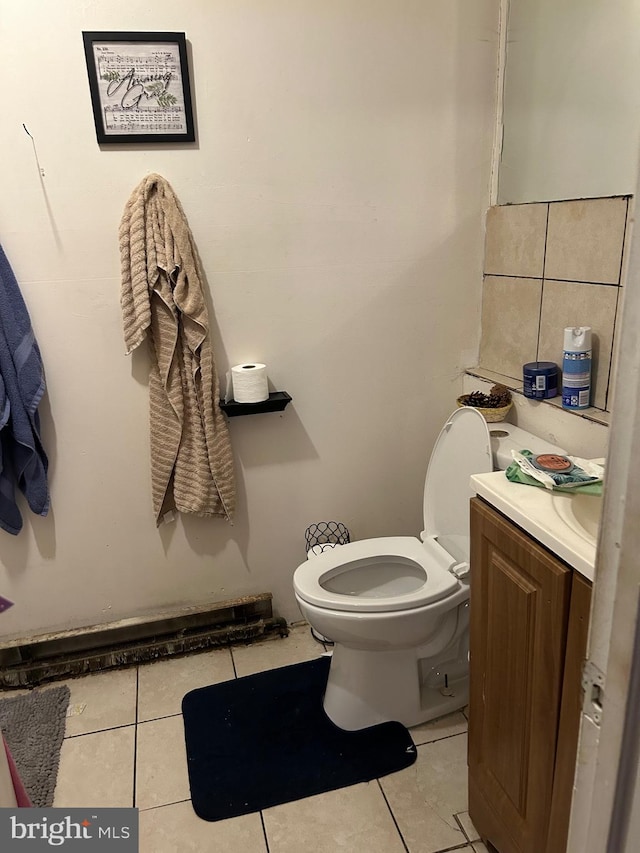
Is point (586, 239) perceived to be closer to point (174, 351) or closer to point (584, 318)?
point (584, 318)

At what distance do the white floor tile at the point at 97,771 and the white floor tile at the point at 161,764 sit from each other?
3 cm

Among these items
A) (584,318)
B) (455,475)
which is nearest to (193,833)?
(455,475)

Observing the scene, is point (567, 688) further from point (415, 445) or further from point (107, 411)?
point (107, 411)

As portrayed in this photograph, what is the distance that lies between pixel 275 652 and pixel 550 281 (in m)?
1.48

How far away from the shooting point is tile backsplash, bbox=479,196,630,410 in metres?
1.51

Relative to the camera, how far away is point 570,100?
167 cm

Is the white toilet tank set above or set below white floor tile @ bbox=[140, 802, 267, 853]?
above

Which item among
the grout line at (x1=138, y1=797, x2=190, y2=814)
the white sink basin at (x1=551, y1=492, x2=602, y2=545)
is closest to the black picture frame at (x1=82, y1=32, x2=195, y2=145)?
the white sink basin at (x1=551, y1=492, x2=602, y2=545)

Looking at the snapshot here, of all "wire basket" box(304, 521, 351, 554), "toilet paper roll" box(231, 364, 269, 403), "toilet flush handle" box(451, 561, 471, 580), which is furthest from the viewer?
"wire basket" box(304, 521, 351, 554)

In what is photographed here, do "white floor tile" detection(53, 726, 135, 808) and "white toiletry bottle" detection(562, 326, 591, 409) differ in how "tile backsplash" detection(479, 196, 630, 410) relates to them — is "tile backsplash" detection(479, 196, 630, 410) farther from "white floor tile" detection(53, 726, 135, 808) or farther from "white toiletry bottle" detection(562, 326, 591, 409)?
"white floor tile" detection(53, 726, 135, 808)

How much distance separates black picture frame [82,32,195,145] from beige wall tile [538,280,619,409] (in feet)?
3.67

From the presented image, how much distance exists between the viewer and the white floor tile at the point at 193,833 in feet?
4.74

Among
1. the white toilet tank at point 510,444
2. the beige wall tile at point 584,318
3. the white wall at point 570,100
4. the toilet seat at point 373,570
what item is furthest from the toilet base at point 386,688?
the white wall at point 570,100

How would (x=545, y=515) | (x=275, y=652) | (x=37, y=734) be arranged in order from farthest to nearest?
(x=275, y=652)
(x=37, y=734)
(x=545, y=515)
